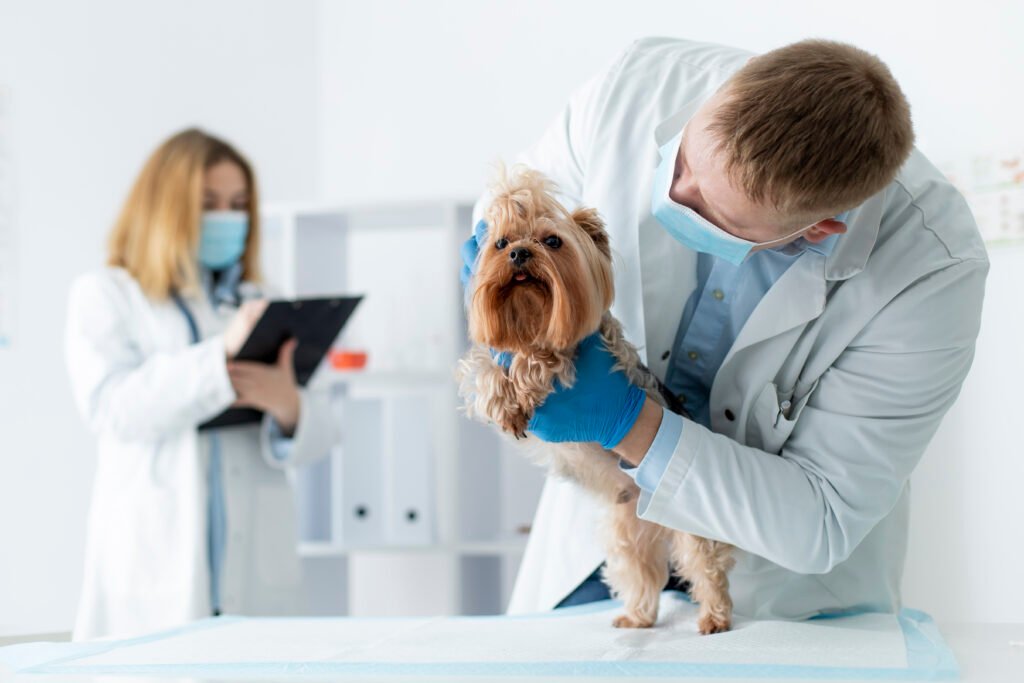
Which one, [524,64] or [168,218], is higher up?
[524,64]

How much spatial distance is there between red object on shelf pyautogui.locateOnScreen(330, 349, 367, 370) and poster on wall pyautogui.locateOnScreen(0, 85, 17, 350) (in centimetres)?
117

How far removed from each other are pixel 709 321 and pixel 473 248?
437mm

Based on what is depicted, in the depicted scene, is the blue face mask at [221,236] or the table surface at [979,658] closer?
the table surface at [979,658]

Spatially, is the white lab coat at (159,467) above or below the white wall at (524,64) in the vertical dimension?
below

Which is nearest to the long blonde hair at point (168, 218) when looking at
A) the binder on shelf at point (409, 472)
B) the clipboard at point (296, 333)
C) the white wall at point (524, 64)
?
the clipboard at point (296, 333)

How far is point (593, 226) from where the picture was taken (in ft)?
4.61

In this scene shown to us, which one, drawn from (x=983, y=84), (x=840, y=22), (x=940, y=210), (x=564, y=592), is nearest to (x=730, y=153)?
(x=940, y=210)

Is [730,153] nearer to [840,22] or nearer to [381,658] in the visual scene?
[381,658]

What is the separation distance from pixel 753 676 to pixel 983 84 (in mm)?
1884

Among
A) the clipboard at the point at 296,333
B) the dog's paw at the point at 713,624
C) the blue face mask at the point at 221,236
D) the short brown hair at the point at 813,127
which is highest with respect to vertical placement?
the short brown hair at the point at 813,127

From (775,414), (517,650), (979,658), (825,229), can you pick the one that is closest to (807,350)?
(775,414)

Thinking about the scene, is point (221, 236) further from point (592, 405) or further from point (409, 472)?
point (592, 405)

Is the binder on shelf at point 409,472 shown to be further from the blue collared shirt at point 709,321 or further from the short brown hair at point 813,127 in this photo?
the short brown hair at point 813,127

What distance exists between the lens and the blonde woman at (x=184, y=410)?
102 inches
